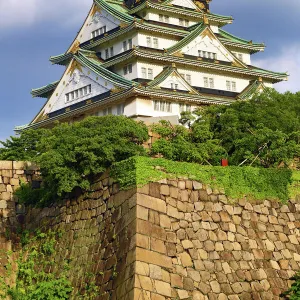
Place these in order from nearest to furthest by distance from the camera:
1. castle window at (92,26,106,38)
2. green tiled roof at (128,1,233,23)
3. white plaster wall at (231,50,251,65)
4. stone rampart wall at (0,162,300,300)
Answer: stone rampart wall at (0,162,300,300) < green tiled roof at (128,1,233,23) < castle window at (92,26,106,38) < white plaster wall at (231,50,251,65)

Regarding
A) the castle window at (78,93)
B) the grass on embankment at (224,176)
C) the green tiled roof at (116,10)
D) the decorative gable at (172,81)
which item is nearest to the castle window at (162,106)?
the decorative gable at (172,81)

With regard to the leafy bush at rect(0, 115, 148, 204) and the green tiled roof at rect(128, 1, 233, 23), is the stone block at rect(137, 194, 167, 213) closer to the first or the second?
the leafy bush at rect(0, 115, 148, 204)

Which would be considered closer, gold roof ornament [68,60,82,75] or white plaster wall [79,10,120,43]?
gold roof ornament [68,60,82,75]

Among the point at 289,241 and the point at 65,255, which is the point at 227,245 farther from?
the point at 65,255

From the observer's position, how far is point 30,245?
22547mm

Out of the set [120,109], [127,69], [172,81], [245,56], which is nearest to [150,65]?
[127,69]

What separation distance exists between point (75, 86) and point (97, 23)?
4.82 metres

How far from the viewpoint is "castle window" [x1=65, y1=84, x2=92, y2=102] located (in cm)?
3717

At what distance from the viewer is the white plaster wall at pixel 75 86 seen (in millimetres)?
36281

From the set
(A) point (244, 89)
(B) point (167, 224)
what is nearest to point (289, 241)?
(B) point (167, 224)

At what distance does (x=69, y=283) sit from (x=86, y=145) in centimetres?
379

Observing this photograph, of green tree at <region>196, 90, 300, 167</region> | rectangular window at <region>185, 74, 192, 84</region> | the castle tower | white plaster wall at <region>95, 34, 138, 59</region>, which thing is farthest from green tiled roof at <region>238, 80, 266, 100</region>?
green tree at <region>196, 90, 300, 167</region>

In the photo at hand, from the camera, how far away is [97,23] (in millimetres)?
41125

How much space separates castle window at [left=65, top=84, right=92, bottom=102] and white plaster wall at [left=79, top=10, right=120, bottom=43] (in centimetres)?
428
